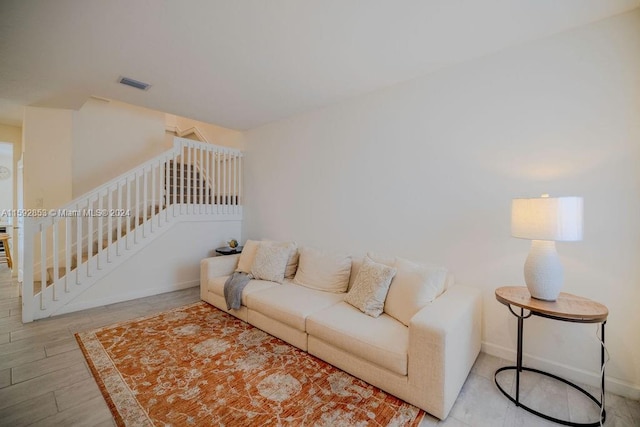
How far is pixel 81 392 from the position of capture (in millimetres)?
1789

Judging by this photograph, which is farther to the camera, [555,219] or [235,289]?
[235,289]

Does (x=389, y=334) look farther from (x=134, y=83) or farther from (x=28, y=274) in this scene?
(x=28, y=274)

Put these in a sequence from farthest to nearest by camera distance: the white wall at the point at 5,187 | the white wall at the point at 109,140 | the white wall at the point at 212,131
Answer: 1. the white wall at the point at 5,187
2. the white wall at the point at 212,131
3. the white wall at the point at 109,140

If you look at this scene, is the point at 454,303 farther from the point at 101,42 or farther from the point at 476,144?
the point at 101,42

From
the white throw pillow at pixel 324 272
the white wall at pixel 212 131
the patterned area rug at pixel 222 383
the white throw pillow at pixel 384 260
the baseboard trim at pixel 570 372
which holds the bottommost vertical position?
the patterned area rug at pixel 222 383

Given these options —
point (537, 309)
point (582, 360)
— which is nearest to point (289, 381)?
point (537, 309)

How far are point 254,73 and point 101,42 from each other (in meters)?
1.25

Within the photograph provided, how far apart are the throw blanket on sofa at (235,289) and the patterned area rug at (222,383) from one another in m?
0.27

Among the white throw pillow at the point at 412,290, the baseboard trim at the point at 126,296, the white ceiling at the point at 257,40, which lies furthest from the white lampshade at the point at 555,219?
the baseboard trim at the point at 126,296

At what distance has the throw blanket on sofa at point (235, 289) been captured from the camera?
2.80 m

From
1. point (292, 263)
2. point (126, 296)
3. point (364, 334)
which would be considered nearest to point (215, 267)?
point (292, 263)

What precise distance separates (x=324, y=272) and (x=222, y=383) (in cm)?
134

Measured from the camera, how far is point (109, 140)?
4.57 metres

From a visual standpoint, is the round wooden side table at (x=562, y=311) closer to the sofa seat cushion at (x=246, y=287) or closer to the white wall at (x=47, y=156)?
the sofa seat cushion at (x=246, y=287)
